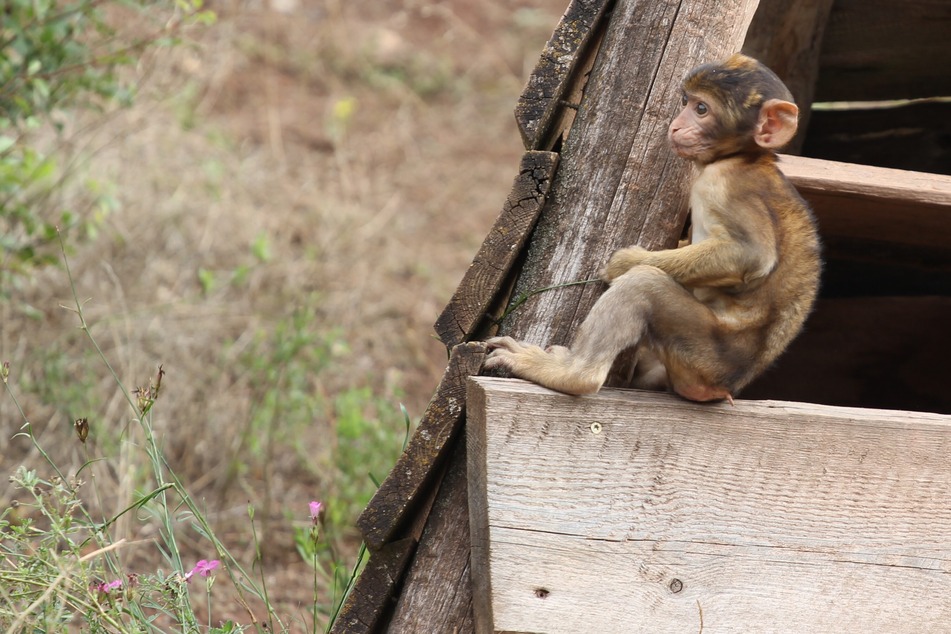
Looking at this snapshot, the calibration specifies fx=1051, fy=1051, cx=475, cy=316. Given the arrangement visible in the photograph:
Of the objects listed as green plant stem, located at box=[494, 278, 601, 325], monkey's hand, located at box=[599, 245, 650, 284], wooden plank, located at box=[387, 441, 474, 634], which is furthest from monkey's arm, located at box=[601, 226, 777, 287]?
wooden plank, located at box=[387, 441, 474, 634]

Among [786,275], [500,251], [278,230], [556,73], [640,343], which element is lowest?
[278,230]

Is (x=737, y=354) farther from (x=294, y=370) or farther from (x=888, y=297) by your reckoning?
(x=294, y=370)

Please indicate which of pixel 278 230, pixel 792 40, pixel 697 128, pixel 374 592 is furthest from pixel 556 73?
pixel 278 230

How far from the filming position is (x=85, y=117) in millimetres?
8047

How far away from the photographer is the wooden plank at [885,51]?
4.22 metres

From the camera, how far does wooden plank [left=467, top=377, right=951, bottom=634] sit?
258 cm

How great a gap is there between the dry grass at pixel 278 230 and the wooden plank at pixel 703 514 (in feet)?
7.20

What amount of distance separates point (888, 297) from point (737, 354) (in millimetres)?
1860

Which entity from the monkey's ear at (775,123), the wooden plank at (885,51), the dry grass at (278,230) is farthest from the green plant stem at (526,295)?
the wooden plank at (885,51)

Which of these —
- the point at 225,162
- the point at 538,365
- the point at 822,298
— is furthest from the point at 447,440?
the point at 225,162

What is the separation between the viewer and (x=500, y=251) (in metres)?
2.82

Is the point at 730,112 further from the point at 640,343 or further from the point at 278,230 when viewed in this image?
the point at 278,230

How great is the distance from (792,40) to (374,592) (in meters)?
2.64

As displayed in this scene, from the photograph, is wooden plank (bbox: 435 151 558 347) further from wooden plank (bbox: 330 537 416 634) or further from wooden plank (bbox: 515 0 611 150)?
wooden plank (bbox: 330 537 416 634)
